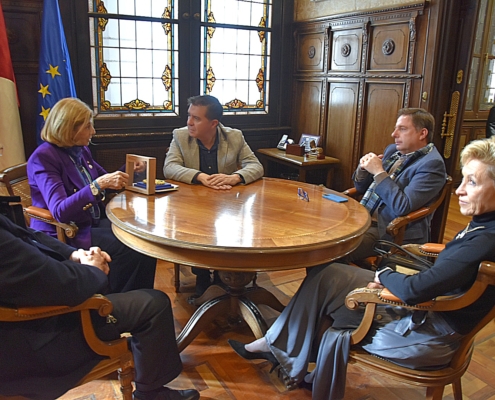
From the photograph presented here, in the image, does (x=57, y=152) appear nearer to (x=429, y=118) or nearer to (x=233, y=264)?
(x=233, y=264)

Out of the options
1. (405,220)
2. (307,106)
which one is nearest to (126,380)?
(405,220)

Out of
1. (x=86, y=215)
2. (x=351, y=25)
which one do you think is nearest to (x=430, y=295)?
(x=86, y=215)

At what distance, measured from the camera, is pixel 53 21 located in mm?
3010

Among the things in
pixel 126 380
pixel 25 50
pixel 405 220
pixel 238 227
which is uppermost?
pixel 25 50

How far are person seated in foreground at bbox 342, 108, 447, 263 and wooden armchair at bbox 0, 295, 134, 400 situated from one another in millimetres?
1264

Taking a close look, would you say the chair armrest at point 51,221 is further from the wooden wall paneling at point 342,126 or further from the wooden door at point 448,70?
the wooden wall paneling at point 342,126

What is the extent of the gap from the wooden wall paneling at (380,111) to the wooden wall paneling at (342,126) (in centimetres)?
12

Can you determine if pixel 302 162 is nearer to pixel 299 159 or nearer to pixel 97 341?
pixel 299 159

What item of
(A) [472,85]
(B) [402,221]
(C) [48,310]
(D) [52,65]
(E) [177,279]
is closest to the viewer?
(C) [48,310]

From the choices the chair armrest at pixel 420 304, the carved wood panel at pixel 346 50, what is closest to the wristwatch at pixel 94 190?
the chair armrest at pixel 420 304

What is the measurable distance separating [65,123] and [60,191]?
32 centimetres

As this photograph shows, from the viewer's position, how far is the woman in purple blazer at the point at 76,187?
2.00 metres

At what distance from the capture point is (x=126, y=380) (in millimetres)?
1441

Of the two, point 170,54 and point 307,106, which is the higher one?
point 170,54
